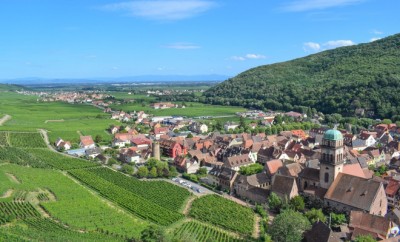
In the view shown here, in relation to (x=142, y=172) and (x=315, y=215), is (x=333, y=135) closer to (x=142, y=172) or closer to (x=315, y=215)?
(x=315, y=215)

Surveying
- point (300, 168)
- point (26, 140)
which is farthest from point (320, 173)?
point (26, 140)

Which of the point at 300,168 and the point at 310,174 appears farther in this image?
the point at 300,168

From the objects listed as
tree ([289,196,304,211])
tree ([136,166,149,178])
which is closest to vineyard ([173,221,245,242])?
tree ([289,196,304,211])

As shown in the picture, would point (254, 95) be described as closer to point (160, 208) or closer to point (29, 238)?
point (160, 208)

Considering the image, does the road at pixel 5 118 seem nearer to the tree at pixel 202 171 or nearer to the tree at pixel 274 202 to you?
the tree at pixel 202 171

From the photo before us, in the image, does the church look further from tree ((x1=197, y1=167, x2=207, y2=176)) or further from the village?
tree ((x1=197, y1=167, x2=207, y2=176))
